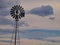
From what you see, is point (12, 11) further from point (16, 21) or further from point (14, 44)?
point (14, 44)

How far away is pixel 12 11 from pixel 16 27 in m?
7.01

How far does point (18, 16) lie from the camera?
6512 cm

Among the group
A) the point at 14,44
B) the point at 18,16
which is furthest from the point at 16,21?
the point at 14,44

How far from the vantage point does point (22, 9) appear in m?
65.8

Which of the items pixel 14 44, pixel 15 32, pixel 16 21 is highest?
pixel 16 21

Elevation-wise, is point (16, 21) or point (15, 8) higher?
point (15, 8)

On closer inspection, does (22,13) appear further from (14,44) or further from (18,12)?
(14,44)

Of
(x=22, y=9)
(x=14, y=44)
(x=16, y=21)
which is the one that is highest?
(x=22, y=9)

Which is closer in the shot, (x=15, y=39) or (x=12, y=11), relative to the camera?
(x=15, y=39)

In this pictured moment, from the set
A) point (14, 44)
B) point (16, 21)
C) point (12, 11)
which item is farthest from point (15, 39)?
point (12, 11)

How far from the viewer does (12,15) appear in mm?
66125

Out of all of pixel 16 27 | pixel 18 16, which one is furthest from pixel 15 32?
pixel 18 16

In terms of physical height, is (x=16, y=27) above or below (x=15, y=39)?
above

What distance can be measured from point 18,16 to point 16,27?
462 centimetres
